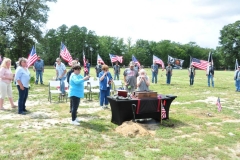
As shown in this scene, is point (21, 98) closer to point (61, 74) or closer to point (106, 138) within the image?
point (106, 138)

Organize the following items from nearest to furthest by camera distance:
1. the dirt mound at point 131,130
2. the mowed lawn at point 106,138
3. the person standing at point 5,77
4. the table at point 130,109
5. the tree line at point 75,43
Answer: the mowed lawn at point 106,138
the dirt mound at point 131,130
the table at point 130,109
the person standing at point 5,77
the tree line at point 75,43

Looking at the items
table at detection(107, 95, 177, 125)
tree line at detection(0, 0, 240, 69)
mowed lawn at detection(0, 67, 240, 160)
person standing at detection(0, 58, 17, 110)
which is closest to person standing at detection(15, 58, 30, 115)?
mowed lawn at detection(0, 67, 240, 160)

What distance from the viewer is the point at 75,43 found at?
85.6m

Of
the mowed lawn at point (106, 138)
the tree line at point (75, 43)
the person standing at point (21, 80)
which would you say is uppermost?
the tree line at point (75, 43)

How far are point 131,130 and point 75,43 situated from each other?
81628 mm

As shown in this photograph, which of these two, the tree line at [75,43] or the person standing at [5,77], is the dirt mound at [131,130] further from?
the tree line at [75,43]

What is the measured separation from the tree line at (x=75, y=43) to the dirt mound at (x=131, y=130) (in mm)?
12117

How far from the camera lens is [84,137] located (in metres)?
6.12

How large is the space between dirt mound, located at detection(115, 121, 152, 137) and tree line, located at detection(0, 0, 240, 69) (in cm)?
1212

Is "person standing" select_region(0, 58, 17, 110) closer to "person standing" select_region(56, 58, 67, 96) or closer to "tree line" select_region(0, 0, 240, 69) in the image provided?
"person standing" select_region(56, 58, 67, 96)

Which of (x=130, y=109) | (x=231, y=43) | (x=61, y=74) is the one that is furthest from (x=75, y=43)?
(x=130, y=109)

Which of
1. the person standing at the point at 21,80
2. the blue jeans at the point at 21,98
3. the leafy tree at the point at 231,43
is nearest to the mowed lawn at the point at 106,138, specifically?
the blue jeans at the point at 21,98

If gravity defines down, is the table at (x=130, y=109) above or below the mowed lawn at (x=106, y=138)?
above

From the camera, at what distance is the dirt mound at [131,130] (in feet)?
21.3
